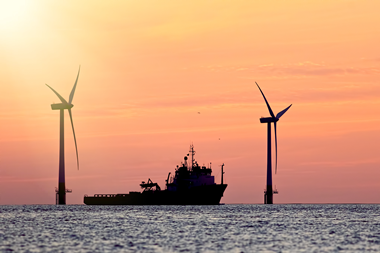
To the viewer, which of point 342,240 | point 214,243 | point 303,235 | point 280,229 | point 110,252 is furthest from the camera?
point 280,229

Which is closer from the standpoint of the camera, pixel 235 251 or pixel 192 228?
pixel 235 251

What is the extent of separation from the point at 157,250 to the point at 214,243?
11.1 m

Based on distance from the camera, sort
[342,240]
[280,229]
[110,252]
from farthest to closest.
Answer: [280,229] → [342,240] → [110,252]

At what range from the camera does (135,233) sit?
10488 cm

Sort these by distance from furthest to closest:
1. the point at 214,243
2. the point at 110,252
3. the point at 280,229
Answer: the point at 280,229 → the point at 214,243 → the point at 110,252

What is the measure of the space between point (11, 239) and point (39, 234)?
9.94 meters

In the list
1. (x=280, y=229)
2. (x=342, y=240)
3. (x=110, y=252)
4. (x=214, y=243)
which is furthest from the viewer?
(x=280, y=229)

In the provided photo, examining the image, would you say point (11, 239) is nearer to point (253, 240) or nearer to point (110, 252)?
point (110, 252)

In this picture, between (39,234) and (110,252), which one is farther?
(39,234)

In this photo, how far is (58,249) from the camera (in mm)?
78875

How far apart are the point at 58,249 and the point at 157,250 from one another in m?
12.0

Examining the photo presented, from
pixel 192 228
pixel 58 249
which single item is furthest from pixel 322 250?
pixel 192 228

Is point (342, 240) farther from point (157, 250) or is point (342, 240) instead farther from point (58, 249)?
point (58, 249)

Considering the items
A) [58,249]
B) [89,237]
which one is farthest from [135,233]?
[58,249]
